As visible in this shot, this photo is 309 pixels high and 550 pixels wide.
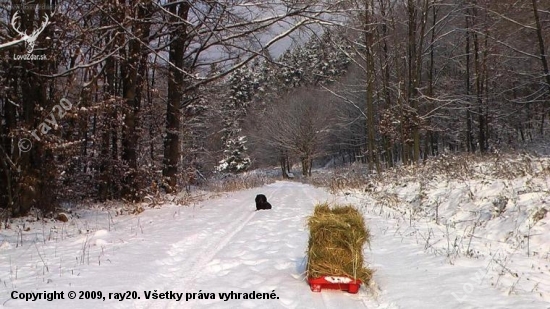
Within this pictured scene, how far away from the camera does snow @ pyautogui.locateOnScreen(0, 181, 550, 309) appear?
4.07 m

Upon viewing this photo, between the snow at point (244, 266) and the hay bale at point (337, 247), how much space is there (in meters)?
0.26

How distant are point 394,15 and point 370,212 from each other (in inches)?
505

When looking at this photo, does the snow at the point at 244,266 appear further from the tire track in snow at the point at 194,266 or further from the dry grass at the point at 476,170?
the dry grass at the point at 476,170

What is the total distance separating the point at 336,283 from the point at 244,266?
5.03 feet

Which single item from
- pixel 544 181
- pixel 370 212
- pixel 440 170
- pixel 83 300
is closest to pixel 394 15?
pixel 440 170

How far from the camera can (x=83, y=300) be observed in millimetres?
3885

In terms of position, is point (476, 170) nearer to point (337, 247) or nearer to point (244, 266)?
point (337, 247)

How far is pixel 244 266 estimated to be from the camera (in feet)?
18.1

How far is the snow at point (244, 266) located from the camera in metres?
4.07

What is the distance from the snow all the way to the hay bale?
0.26 metres

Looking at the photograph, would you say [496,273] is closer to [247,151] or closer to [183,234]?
[183,234]

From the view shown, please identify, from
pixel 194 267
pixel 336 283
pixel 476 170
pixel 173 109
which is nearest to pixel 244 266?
pixel 194 267

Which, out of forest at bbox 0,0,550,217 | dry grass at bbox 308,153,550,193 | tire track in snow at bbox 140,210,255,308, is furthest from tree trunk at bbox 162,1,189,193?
dry grass at bbox 308,153,550,193

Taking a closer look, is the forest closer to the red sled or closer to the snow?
Result: the snow
